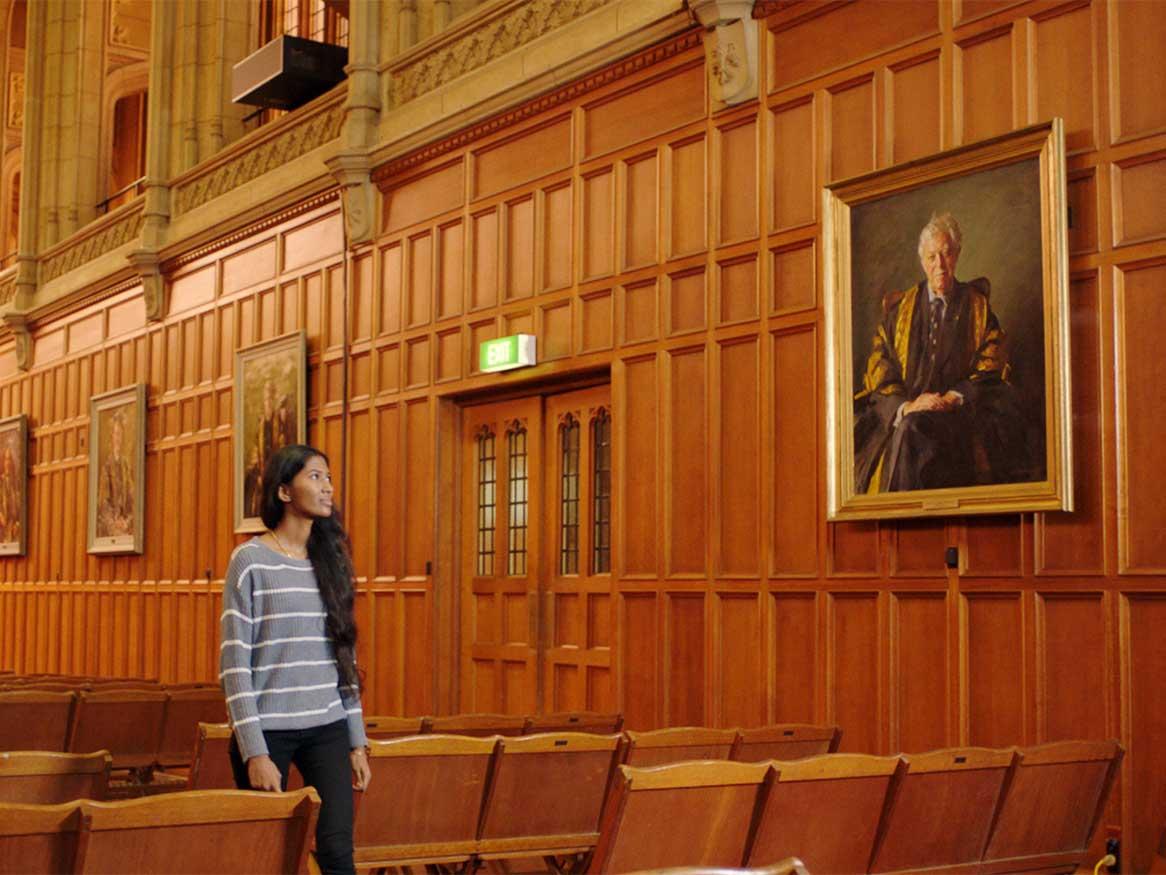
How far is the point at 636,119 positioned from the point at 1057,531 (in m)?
4.44

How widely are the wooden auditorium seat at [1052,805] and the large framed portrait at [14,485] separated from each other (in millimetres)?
17431

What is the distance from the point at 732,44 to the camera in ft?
32.7

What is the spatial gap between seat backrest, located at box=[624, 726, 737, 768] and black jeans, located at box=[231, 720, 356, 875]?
145 centimetres

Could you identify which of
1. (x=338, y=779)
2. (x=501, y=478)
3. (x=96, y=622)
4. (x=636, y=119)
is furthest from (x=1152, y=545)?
(x=96, y=622)

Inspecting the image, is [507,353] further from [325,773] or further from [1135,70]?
[325,773]

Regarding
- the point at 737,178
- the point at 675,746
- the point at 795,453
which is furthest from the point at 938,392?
the point at 675,746

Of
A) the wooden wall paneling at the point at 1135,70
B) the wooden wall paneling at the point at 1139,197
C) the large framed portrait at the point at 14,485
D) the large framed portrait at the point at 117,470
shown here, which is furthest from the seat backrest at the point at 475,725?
the large framed portrait at the point at 14,485

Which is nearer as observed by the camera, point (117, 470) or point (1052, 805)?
point (1052, 805)

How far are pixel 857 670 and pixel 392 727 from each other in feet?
9.24

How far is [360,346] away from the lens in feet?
45.1

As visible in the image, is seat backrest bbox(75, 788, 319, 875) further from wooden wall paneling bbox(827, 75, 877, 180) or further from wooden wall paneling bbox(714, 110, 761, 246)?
wooden wall paneling bbox(714, 110, 761, 246)

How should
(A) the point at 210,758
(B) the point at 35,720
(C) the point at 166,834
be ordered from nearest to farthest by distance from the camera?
(C) the point at 166,834 → (A) the point at 210,758 → (B) the point at 35,720

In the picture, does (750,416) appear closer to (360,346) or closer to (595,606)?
(595,606)

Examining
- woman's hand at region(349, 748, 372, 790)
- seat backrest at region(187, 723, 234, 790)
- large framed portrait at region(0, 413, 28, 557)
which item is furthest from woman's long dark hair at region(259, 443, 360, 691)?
large framed portrait at region(0, 413, 28, 557)
